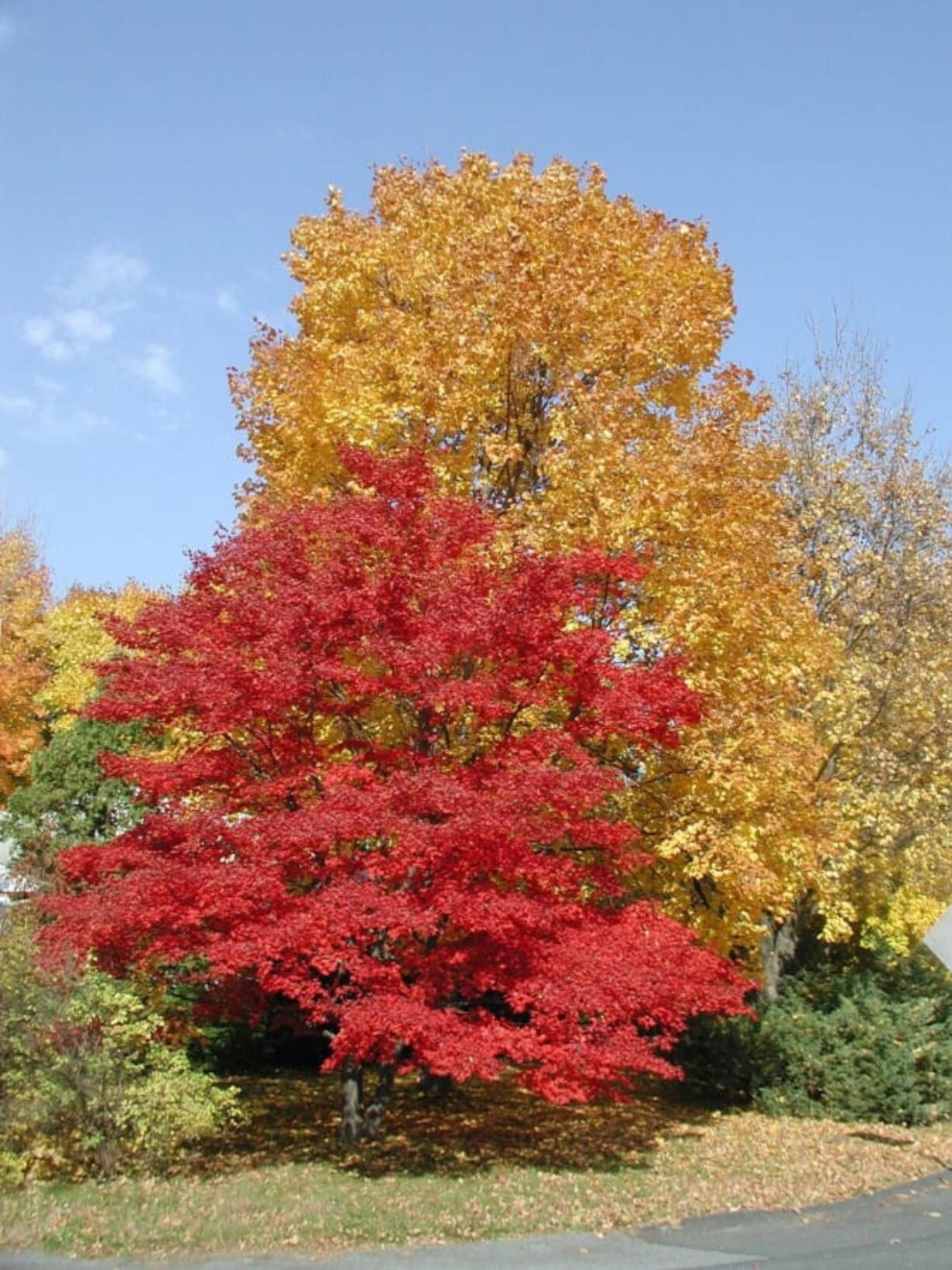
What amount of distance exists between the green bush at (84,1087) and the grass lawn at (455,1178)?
1.15ft

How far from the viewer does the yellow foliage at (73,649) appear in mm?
35812

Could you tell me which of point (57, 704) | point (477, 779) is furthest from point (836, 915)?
point (57, 704)

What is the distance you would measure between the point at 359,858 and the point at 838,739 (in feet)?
30.3

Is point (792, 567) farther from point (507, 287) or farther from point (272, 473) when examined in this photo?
point (272, 473)

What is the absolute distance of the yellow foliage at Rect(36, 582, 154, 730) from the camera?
35812 millimetres

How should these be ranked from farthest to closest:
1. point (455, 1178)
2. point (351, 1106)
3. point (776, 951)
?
1. point (776, 951)
2. point (351, 1106)
3. point (455, 1178)

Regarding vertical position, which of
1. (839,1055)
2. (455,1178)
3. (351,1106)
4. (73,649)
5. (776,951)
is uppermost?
(73,649)

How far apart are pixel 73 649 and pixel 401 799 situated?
3025cm

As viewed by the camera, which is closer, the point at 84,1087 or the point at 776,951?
the point at 84,1087

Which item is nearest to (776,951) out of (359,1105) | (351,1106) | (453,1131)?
(453,1131)

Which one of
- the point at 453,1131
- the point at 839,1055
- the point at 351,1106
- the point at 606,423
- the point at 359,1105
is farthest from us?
the point at 839,1055

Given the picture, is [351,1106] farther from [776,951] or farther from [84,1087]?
[776,951]

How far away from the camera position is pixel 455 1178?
11430 mm

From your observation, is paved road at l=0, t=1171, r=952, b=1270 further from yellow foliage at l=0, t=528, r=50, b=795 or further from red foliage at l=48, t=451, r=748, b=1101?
yellow foliage at l=0, t=528, r=50, b=795
